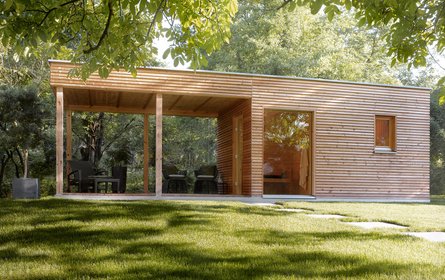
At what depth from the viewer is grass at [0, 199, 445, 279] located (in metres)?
3.94

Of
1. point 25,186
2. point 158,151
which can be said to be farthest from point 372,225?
point 25,186

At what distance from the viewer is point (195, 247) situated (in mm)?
4805

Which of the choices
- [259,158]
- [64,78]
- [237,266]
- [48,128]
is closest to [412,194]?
[259,158]

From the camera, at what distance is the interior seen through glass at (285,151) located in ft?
46.2

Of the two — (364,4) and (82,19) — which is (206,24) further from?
(364,4)

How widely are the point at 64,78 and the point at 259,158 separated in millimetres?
4684

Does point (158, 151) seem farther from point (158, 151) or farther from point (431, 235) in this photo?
point (431, 235)

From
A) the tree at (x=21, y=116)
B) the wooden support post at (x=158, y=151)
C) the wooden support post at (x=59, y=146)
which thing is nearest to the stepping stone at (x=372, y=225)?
the wooden support post at (x=158, y=151)

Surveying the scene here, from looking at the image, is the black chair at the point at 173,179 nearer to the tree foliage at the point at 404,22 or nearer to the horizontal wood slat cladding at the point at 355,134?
the horizontal wood slat cladding at the point at 355,134

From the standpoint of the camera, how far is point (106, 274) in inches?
150

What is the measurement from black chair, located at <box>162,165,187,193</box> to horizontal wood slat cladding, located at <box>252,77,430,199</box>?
2.43 meters

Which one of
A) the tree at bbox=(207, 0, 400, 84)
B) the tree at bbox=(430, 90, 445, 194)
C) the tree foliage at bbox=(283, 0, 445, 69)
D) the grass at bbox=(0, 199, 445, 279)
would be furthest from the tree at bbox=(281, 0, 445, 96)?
the tree at bbox=(430, 90, 445, 194)

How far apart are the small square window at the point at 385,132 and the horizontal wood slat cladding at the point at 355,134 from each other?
18cm

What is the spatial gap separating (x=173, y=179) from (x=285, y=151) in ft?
10.9
